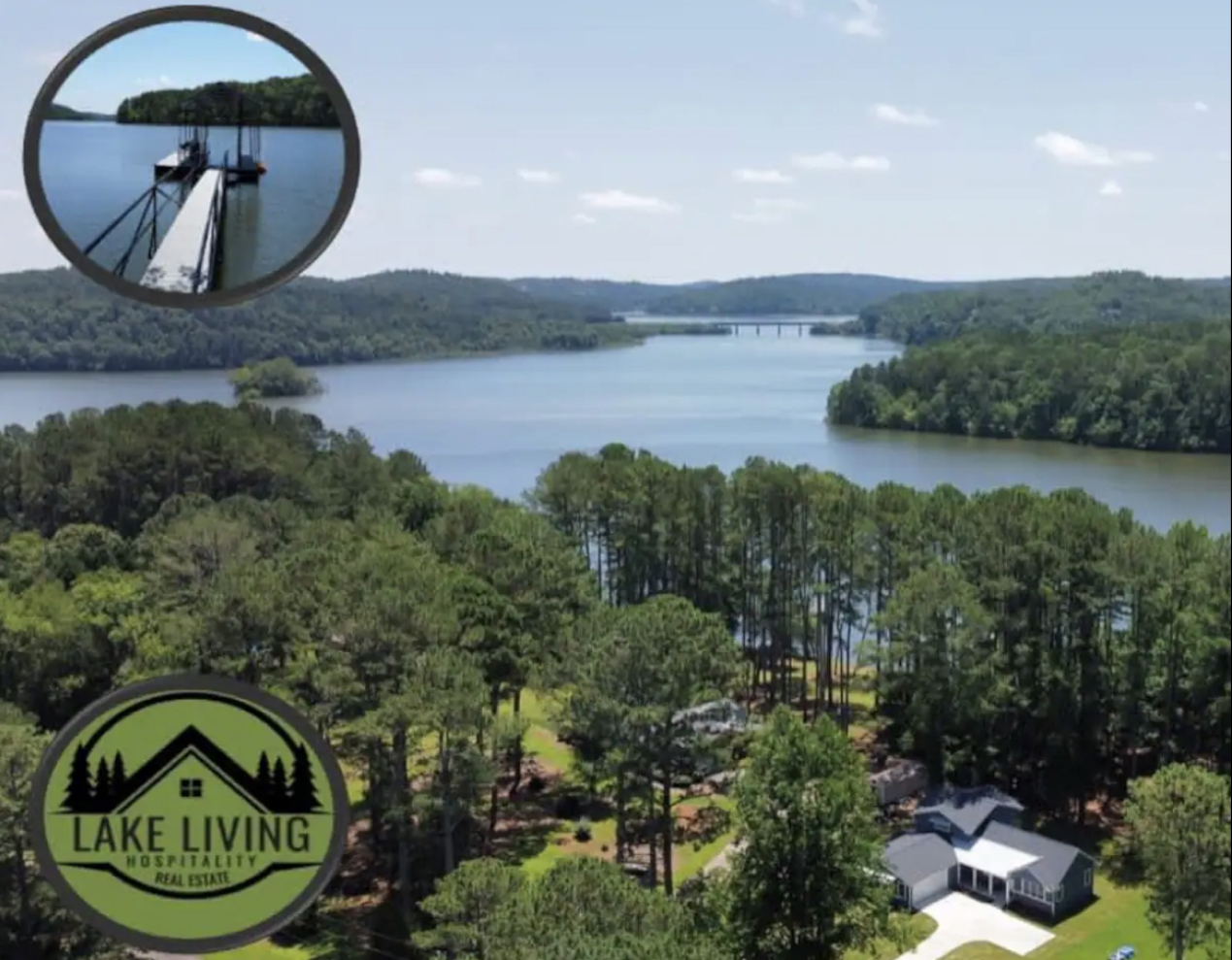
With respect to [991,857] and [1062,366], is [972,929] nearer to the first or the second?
[991,857]

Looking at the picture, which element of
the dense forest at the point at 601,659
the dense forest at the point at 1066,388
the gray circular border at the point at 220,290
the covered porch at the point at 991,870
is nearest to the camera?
the gray circular border at the point at 220,290

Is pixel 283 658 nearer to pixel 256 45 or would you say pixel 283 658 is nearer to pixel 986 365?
pixel 256 45

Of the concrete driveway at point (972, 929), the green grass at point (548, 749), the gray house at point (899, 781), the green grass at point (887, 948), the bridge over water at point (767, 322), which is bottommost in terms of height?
the concrete driveway at point (972, 929)

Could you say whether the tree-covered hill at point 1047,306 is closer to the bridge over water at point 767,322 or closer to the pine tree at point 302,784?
the bridge over water at point 767,322

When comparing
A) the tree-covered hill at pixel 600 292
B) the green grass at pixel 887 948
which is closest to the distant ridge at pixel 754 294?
the tree-covered hill at pixel 600 292

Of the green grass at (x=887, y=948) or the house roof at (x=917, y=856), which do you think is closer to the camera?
the green grass at (x=887, y=948)

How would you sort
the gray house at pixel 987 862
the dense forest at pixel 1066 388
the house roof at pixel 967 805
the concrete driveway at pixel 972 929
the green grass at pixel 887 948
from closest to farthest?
1. the dense forest at pixel 1066 388
2. the green grass at pixel 887 948
3. the concrete driveway at pixel 972 929
4. the gray house at pixel 987 862
5. the house roof at pixel 967 805

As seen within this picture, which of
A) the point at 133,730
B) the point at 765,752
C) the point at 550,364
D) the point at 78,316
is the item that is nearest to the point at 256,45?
the point at 78,316

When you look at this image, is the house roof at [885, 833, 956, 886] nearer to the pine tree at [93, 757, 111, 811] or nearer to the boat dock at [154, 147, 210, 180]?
the pine tree at [93, 757, 111, 811]
